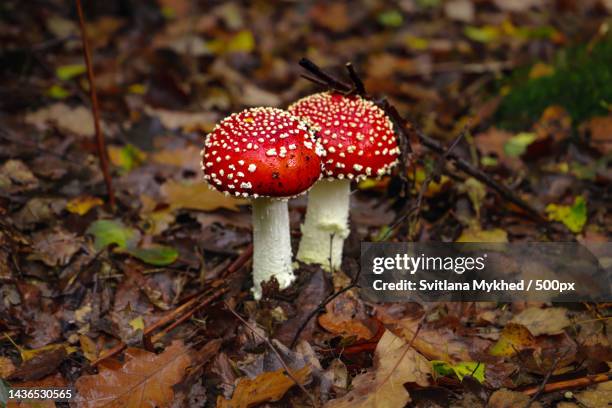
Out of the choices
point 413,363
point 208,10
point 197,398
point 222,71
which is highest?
point 208,10

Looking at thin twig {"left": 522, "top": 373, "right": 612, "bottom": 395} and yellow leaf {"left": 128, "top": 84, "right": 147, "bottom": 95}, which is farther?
yellow leaf {"left": 128, "top": 84, "right": 147, "bottom": 95}

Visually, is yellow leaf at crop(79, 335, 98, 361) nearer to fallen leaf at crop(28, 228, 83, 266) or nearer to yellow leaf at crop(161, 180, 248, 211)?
fallen leaf at crop(28, 228, 83, 266)

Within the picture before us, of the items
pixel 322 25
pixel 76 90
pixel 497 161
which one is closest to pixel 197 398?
pixel 497 161

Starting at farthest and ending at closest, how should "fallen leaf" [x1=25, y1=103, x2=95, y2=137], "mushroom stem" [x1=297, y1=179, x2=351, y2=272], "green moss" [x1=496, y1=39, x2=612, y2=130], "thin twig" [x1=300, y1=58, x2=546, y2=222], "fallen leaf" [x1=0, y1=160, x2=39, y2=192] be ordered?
"fallen leaf" [x1=25, y1=103, x2=95, y2=137]
"green moss" [x1=496, y1=39, x2=612, y2=130]
"fallen leaf" [x1=0, y1=160, x2=39, y2=192]
"mushroom stem" [x1=297, y1=179, x2=351, y2=272]
"thin twig" [x1=300, y1=58, x2=546, y2=222]

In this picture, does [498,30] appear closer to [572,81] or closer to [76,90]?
[572,81]

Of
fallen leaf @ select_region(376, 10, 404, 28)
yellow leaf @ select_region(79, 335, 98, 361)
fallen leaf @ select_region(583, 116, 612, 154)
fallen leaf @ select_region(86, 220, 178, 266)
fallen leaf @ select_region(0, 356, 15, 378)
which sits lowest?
yellow leaf @ select_region(79, 335, 98, 361)

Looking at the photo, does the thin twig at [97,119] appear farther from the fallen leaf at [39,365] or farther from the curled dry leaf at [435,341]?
the curled dry leaf at [435,341]

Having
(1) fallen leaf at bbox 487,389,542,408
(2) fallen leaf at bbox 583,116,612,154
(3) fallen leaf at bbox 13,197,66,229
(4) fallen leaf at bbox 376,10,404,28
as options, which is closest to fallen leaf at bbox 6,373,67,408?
(3) fallen leaf at bbox 13,197,66,229

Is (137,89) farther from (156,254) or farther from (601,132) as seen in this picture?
(601,132)
